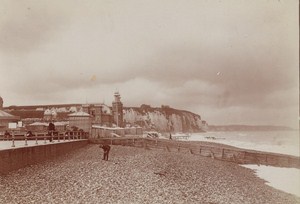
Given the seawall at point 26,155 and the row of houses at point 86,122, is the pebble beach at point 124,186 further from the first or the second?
the row of houses at point 86,122

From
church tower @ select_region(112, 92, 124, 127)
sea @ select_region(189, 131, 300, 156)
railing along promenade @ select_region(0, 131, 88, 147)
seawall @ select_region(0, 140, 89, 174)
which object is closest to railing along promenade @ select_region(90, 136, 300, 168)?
railing along promenade @ select_region(0, 131, 88, 147)

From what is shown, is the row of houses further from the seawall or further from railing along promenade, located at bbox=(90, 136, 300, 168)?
the seawall

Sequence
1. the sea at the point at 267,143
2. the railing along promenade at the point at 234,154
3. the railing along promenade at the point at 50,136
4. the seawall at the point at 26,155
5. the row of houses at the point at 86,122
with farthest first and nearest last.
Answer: the sea at the point at 267,143 → the row of houses at the point at 86,122 → the railing along promenade at the point at 234,154 → the railing along promenade at the point at 50,136 → the seawall at the point at 26,155

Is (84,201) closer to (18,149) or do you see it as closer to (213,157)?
(18,149)

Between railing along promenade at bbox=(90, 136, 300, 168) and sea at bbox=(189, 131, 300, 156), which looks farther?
sea at bbox=(189, 131, 300, 156)

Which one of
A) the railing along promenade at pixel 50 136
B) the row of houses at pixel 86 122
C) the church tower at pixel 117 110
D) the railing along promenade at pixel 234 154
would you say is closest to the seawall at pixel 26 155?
the railing along promenade at pixel 50 136

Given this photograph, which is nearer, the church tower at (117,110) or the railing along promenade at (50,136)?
the railing along promenade at (50,136)
